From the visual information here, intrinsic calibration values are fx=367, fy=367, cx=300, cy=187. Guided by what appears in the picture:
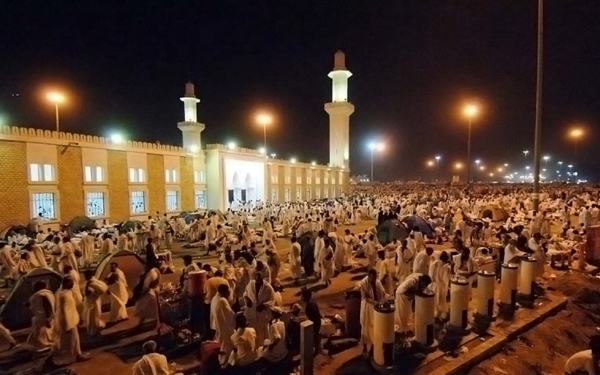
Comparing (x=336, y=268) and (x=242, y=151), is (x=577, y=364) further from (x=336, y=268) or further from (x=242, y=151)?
(x=242, y=151)

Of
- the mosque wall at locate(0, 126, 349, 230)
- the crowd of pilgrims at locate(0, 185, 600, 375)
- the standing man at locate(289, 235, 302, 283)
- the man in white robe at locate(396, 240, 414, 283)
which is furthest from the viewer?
the mosque wall at locate(0, 126, 349, 230)

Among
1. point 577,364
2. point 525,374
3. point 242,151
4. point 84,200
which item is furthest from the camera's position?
point 242,151

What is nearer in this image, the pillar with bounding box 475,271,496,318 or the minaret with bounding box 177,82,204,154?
the pillar with bounding box 475,271,496,318

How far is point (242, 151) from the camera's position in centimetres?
3209

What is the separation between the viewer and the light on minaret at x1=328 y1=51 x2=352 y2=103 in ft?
166

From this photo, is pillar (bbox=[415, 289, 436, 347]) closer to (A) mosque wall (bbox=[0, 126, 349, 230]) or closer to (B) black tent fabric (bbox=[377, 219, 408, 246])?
(B) black tent fabric (bbox=[377, 219, 408, 246])

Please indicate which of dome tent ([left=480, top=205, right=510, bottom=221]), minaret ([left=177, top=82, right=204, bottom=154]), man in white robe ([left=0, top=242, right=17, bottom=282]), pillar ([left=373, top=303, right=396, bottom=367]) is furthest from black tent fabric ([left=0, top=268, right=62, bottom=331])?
minaret ([left=177, top=82, right=204, bottom=154])

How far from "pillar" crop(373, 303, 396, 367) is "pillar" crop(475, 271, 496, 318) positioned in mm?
2915

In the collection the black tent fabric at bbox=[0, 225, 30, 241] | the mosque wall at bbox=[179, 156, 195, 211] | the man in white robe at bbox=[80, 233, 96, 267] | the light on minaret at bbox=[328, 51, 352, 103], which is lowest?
the man in white robe at bbox=[80, 233, 96, 267]

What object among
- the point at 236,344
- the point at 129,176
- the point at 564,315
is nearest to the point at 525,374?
the point at 564,315

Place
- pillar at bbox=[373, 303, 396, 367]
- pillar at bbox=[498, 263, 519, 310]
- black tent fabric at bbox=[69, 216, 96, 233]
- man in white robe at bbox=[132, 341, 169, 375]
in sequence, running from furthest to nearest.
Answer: black tent fabric at bbox=[69, 216, 96, 233], pillar at bbox=[498, 263, 519, 310], pillar at bbox=[373, 303, 396, 367], man in white robe at bbox=[132, 341, 169, 375]

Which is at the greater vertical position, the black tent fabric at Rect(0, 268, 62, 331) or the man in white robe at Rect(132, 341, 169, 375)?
the man in white robe at Rect(132, 341, 169, 375)

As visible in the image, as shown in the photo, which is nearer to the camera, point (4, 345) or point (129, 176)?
point (4, 345)

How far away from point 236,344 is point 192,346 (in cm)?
171
